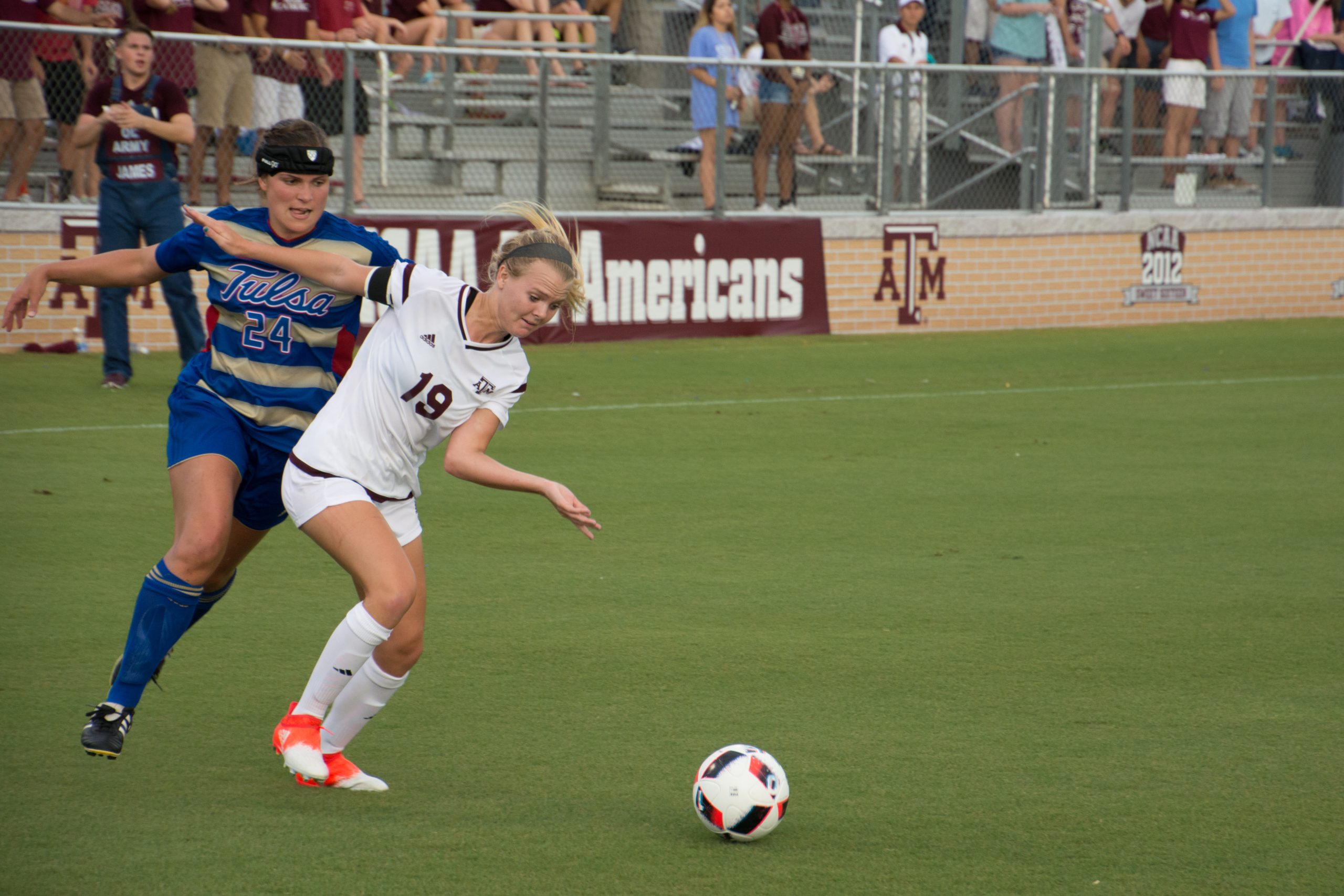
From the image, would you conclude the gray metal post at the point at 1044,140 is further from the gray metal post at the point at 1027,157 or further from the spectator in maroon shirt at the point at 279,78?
the spectator in maroon shirt at the point at 279,78

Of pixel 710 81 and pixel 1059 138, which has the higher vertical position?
pixel 710 81

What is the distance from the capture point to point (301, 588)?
6.77 meters

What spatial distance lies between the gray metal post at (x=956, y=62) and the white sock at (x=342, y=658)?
1344 centimetres

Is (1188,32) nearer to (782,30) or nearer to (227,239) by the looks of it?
(782,30)

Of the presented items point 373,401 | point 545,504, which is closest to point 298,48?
point 545,504

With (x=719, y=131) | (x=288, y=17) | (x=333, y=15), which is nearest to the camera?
(x=288, y=17)

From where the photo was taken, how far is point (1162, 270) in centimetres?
1855

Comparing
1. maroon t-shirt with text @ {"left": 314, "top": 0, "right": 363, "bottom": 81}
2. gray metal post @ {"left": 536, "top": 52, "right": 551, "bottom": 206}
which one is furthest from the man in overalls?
gray metal post @ {"left": 536, "top": 52, "right": 551, "bottom": 206}

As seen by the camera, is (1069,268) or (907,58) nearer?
(907,58)

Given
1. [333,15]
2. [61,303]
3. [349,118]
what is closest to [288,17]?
[333,15]

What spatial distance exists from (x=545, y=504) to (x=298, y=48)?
6.70m

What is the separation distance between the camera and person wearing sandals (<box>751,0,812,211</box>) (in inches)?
634

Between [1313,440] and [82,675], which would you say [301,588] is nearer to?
[82,675]

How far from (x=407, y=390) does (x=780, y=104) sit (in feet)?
40.7
